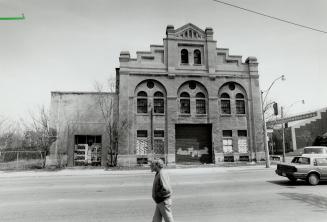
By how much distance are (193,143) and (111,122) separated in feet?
30.2

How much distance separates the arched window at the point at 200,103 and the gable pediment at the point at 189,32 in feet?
21.6

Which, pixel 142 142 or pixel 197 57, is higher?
pixel 197 57

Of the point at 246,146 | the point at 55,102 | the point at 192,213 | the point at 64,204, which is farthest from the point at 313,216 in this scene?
the point at 55,102

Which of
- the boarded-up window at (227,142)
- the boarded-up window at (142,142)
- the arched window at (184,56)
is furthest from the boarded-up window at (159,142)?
the arched window at (184,56)

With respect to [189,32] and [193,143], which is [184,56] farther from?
[193,143]

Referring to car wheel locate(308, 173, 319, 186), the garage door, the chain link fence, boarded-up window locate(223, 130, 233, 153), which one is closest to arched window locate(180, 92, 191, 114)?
the garage door

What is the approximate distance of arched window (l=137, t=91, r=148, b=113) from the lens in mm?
30905

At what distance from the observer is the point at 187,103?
31.8 metres

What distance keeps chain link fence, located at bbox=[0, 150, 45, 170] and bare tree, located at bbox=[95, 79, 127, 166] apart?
269 inches

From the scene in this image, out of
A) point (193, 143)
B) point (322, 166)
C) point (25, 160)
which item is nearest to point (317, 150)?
point (322, 166)

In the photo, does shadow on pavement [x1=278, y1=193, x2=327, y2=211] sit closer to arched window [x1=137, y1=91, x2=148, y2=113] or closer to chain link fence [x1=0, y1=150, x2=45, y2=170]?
arched window [x1=137, y1=91, x2=148, y2=113]

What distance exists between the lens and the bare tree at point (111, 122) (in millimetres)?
29625

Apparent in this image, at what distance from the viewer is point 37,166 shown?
28844mm

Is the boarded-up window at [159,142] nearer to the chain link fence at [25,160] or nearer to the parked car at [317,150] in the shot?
the chain link fence at [25,160]
